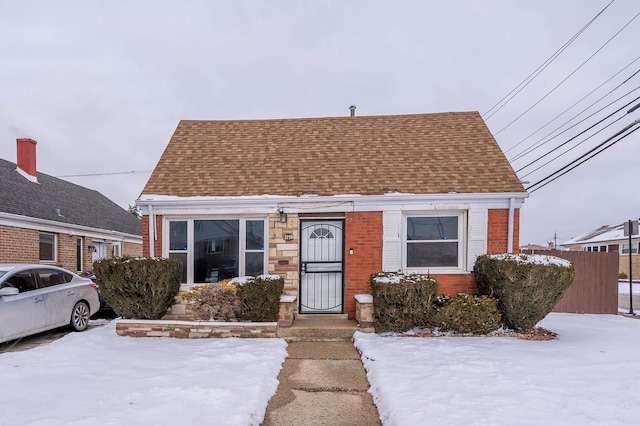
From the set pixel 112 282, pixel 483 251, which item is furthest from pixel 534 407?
pixel 112 282

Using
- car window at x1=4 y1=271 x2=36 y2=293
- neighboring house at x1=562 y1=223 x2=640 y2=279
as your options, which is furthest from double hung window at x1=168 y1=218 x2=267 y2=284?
neighboring house at x1=562 y1=223 x2=640 y2=279

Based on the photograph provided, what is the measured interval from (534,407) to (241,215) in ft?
21.1

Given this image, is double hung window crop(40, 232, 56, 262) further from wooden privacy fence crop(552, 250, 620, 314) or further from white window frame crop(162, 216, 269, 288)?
wooden privacy fence crop(552, 250, 620, 314)

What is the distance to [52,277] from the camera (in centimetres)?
754

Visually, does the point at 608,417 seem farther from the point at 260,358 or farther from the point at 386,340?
the point at 260,358

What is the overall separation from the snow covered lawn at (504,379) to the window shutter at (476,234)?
197cm

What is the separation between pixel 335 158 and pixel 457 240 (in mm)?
3556

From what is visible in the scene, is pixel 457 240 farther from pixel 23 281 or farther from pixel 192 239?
pixel 23 281

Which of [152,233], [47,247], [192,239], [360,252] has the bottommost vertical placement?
[47,247]

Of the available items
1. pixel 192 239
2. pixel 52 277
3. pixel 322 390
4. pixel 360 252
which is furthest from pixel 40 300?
pixel 360 252

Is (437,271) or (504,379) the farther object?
(437,271)

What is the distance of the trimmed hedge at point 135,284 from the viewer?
278 inches

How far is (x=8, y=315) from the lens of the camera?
20.6 feet

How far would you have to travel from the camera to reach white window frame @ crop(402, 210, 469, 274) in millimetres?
8078
